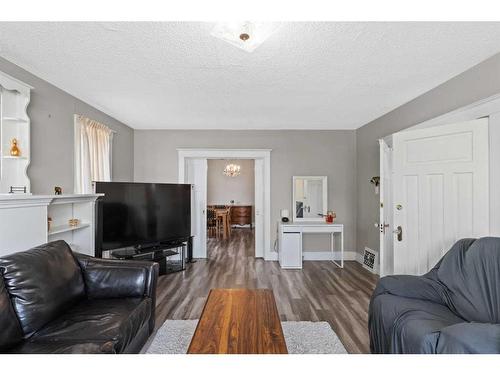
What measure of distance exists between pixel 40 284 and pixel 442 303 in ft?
9.11

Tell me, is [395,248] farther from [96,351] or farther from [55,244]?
[55,244]

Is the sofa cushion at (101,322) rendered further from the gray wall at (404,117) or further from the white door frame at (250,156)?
the gray wall at (404,117)

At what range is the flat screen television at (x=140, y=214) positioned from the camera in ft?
11.1

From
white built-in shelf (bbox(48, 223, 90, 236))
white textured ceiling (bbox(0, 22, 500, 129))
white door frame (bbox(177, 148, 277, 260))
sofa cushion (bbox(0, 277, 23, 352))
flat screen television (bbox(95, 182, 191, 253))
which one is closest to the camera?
sofa cushion (bbox(0, 277, 23, 352))

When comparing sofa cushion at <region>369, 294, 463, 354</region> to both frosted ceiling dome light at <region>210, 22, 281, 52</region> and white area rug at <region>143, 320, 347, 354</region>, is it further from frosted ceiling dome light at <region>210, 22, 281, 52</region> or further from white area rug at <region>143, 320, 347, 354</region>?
frosted ceiling dome light at <region>210, 22, 281, 52</region>

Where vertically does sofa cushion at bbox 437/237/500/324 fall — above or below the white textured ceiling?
below

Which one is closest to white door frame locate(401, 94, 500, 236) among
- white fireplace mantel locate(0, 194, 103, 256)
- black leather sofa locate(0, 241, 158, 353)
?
black leather sofa locate(0, 241, 158, 353)

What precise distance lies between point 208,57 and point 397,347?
2506 millimetres

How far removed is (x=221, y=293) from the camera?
7.03ft

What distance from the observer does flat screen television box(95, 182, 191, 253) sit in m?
3.37

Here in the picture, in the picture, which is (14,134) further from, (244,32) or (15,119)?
(244,32)

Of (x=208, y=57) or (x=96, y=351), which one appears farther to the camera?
(x=208, y=57)

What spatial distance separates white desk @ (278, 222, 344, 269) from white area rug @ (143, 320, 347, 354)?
1.94 m
